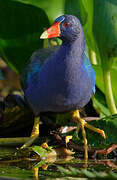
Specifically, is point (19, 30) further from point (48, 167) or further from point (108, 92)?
point (48, 167)

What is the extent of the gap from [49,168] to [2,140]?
803 millimetres

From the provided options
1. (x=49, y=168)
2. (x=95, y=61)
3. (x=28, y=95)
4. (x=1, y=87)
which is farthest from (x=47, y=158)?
(x=1, y=87)

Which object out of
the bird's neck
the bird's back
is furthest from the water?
the bird's neck

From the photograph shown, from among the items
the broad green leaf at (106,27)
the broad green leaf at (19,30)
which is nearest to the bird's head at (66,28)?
the broad green leaf at (106,27)

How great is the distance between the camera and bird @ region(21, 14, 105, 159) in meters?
2.64

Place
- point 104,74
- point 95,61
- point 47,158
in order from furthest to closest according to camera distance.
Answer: point 95,61, point 104,74, point 47,158

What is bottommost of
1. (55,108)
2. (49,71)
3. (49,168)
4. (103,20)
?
(49,168)

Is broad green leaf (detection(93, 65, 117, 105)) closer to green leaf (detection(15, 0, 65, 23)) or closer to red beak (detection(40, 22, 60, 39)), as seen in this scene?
green leaf (detection(15, 0, 65, 23))

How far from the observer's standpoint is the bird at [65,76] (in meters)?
2.64

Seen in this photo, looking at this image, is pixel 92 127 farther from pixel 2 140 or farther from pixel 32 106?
pixel 2 140

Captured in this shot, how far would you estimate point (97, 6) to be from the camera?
298cm

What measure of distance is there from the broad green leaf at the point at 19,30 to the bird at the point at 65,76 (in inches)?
29.6

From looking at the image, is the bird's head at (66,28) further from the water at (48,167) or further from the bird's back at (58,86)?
the water at (48,167)

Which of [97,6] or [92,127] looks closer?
[92,127]
